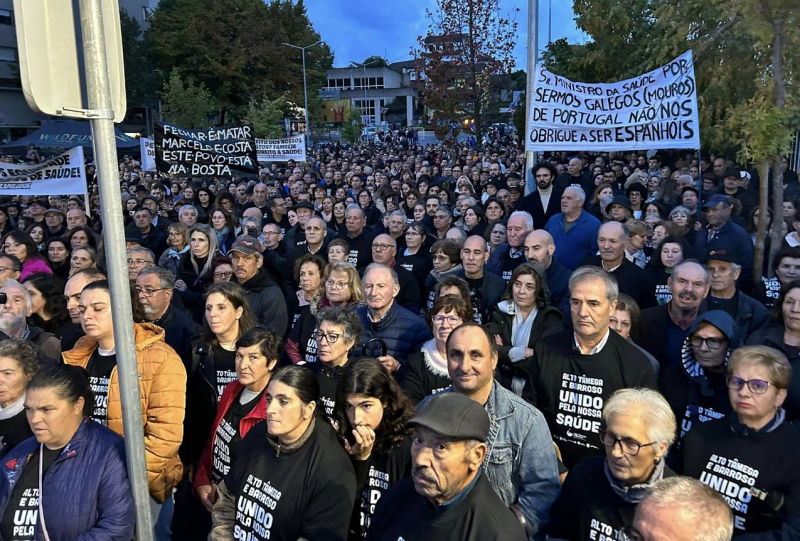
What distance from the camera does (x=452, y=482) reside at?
2.19 m

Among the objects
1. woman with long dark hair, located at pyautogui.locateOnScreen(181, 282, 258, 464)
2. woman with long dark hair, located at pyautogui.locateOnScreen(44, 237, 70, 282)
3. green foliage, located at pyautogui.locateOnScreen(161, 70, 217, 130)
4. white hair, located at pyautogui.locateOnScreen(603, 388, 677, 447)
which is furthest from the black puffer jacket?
green foliage, located at pyautogui.locateOnScreen(161, 70, 217, 130)

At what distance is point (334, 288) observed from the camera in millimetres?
5141

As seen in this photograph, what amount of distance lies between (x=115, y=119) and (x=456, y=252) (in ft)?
13.4

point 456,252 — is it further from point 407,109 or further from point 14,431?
point 407,109

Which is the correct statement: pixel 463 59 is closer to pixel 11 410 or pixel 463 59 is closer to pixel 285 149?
pixel 285 149

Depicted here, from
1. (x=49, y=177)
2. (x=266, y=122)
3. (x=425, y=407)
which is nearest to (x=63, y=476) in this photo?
(x=425, y=407)

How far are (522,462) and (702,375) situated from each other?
4.61 feet

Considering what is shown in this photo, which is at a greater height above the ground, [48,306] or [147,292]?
[147,292]

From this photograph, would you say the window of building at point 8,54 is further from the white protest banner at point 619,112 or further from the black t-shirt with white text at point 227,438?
the black t-shirt with white text at point 227,438

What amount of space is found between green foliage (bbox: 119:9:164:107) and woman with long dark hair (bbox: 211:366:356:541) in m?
52.1

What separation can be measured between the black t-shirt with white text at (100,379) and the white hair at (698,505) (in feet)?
9.68

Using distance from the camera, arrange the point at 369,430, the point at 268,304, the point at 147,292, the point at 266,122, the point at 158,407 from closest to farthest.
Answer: the point at 369,430 → the point at 158,407 → the point at 147,292 → the point at 268,304 → the point at 266,122

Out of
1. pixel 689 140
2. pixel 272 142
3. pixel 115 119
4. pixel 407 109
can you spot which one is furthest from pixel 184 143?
pixel 407 109

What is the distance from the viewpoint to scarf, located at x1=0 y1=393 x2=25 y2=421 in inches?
138
